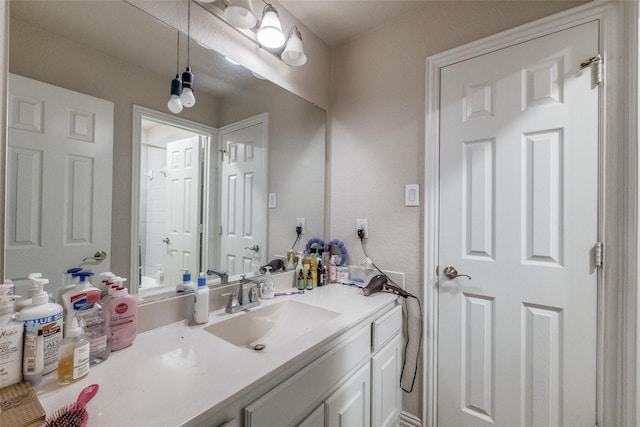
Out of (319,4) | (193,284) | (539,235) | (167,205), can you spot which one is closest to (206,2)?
(319,4)

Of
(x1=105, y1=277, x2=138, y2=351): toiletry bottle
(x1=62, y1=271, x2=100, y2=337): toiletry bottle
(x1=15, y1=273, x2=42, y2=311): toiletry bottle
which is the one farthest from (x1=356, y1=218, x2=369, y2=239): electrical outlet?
(x1=15, y1=273, x2=42, y2=311): toiletry bottle

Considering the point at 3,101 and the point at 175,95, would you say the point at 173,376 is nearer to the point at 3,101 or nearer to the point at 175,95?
the point at 3,101

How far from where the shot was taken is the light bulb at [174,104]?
1.10 m

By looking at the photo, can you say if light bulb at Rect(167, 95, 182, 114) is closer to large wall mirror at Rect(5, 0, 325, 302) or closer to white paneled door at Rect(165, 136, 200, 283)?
large wall mirror at Rect(5, 0, 325, 302)

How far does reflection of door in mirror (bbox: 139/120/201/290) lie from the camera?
104cm

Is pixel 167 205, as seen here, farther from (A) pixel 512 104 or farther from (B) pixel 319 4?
(A) pixel 512 104

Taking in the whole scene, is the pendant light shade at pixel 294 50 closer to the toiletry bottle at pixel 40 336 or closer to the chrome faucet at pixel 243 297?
the chrome faucet at pixel 243 297

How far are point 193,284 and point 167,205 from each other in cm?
35

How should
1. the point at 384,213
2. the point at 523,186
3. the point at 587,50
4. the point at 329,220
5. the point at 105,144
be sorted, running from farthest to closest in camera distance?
the point at 329,220 → the point at 384,213 → the point at 523,186 → the point at 587,50 → the point at 105,144

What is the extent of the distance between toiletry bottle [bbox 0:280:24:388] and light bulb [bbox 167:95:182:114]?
771 mm

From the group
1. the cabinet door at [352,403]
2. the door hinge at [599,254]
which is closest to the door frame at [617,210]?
the door hinge at [599,254]

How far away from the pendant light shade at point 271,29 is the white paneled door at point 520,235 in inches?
34.7

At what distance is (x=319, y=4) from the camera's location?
1.50m

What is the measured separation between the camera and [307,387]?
865 millimetres
